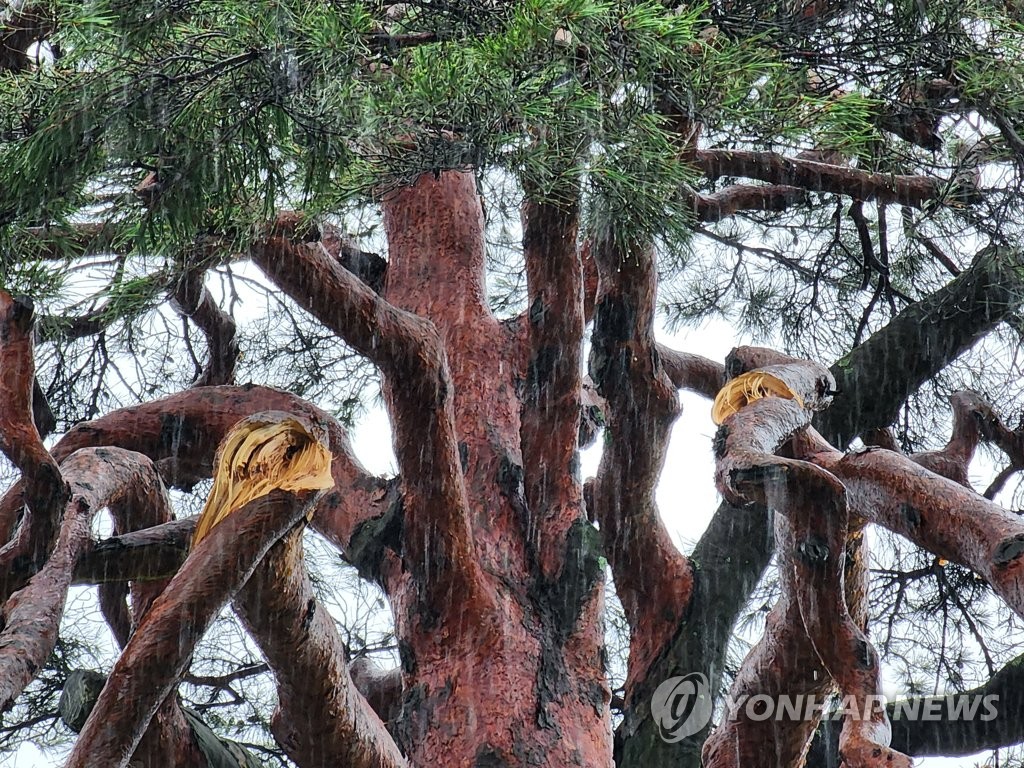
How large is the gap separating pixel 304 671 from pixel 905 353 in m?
1.99

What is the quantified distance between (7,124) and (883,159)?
68.6 inches

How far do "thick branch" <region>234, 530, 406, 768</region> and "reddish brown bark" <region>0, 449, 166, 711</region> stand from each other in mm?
302

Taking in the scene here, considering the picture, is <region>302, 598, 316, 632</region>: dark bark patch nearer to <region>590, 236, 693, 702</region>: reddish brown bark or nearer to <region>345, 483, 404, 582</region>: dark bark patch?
<region>345, 483, 404, 582</region>: dark bark patch

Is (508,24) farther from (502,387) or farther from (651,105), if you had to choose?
(502,387)

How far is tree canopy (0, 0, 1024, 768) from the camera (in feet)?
5.04

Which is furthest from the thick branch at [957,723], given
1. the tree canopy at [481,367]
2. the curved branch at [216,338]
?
the curved branch at [216,338]

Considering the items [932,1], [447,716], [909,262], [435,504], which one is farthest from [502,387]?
[909,262]

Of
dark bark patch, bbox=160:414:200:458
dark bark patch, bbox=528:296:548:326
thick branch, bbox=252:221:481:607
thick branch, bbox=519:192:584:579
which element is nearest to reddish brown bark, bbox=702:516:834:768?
thick branch, bbox=519:192:584:579

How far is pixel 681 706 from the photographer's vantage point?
253 centimetres

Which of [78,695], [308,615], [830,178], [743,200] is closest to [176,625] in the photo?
[308,615]

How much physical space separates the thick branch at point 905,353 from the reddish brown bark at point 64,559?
5.88 ft

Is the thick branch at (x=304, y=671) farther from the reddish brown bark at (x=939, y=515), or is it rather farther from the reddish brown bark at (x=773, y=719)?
the reddish brown bark at (x=939, y=515)

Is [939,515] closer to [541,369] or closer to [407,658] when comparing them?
[541,369]

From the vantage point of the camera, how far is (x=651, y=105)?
5.74ft
